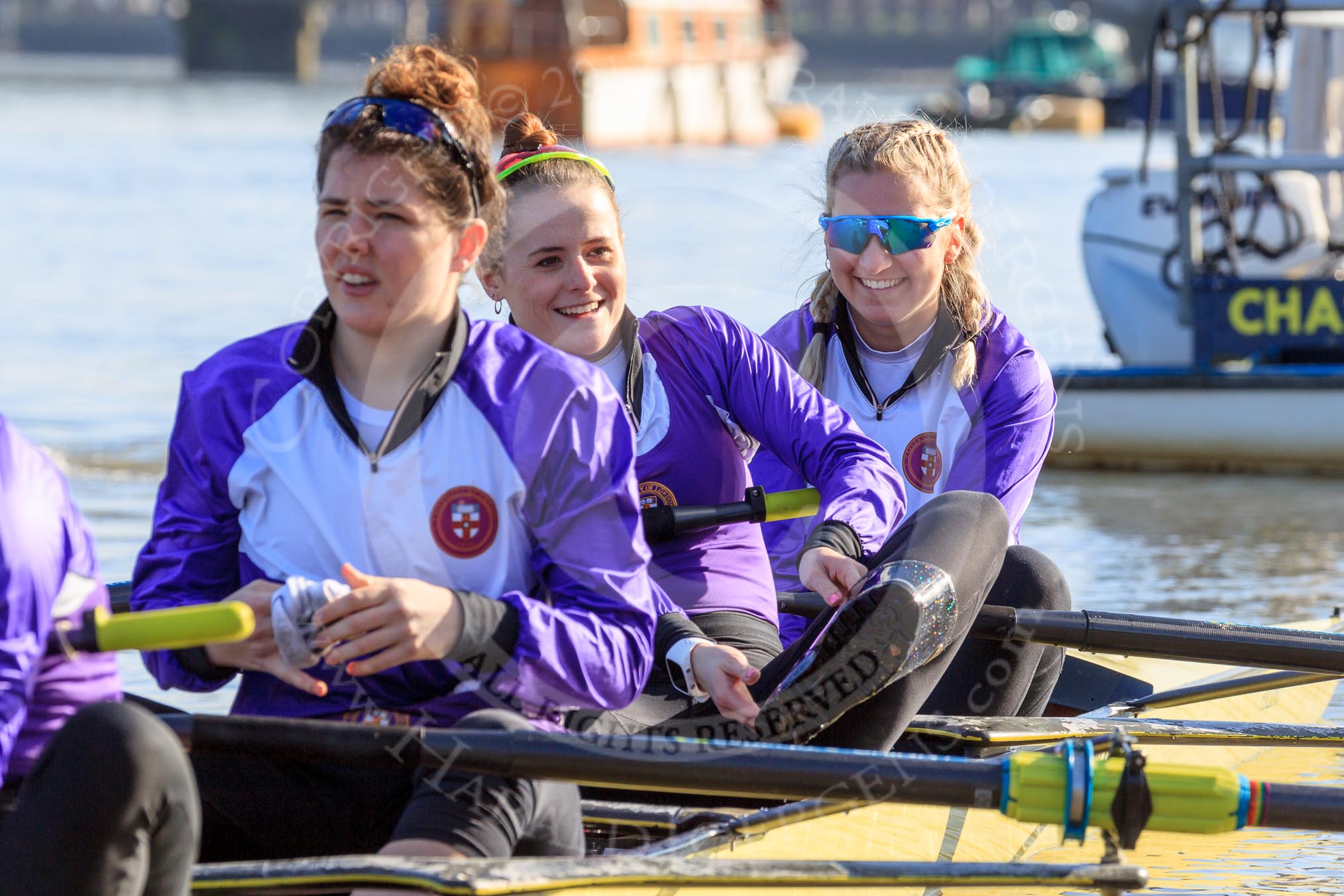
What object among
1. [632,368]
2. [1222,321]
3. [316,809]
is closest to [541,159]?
[632,368]

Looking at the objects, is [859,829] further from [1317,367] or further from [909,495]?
[1317,367]

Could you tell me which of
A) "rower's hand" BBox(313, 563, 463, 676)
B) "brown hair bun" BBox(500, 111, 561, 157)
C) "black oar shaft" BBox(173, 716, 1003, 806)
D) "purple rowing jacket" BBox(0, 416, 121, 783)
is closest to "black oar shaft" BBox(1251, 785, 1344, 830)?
"black oar shaft" BBox(173, 716, 1003, 806)

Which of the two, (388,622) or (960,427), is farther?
(960,427)

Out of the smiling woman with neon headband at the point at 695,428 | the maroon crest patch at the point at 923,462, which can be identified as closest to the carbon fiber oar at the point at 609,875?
the smiling woman with neon headband at the point at 695,428

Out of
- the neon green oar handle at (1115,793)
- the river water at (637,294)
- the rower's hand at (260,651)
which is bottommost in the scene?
the river water at (637,294)

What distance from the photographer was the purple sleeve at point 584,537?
2.76 metres

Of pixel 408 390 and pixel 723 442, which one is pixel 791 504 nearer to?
pixel 723 442

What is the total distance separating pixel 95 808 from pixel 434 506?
27.5 inches

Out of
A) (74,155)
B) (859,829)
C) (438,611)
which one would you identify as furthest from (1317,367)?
(74,155)

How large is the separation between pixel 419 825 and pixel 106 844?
48 cm

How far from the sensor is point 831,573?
349cm

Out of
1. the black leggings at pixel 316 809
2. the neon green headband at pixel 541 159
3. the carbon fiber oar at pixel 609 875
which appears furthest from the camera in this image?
the neon green headband at pixel 541 159

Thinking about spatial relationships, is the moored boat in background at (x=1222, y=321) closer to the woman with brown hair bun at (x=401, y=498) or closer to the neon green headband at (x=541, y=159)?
the neon green headband at (x=541, y=159)

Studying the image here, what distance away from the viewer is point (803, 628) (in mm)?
4266
